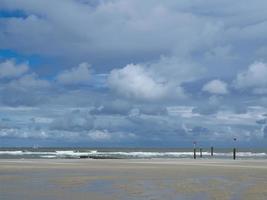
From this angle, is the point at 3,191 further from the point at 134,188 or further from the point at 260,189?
the point at 260,189

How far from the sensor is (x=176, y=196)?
22.6 metres

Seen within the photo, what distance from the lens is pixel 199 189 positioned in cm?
2602

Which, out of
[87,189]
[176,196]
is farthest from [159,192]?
[87,189]

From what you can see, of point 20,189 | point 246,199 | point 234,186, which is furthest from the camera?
point 234,186

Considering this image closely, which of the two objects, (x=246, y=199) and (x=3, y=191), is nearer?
(x=246, y=199)

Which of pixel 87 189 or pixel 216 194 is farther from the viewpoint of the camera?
pixel 87 189

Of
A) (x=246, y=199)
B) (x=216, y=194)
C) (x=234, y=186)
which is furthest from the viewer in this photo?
(x=234, y=186)

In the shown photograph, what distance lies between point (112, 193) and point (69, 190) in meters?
2.34

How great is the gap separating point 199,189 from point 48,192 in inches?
297

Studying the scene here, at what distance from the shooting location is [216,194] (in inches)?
923

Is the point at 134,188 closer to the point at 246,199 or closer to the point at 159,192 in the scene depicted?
the point at 159,192

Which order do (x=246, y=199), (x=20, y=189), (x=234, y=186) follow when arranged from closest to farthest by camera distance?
(x=246, y=199) < (x=20, y=189) < (x=234, y=186)

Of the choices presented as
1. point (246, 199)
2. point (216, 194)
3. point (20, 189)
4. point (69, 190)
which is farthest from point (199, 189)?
point (20, 189)

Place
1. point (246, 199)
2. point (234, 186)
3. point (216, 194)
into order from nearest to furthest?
point (246, 199) → point (216, 194) → point (234, 186)
